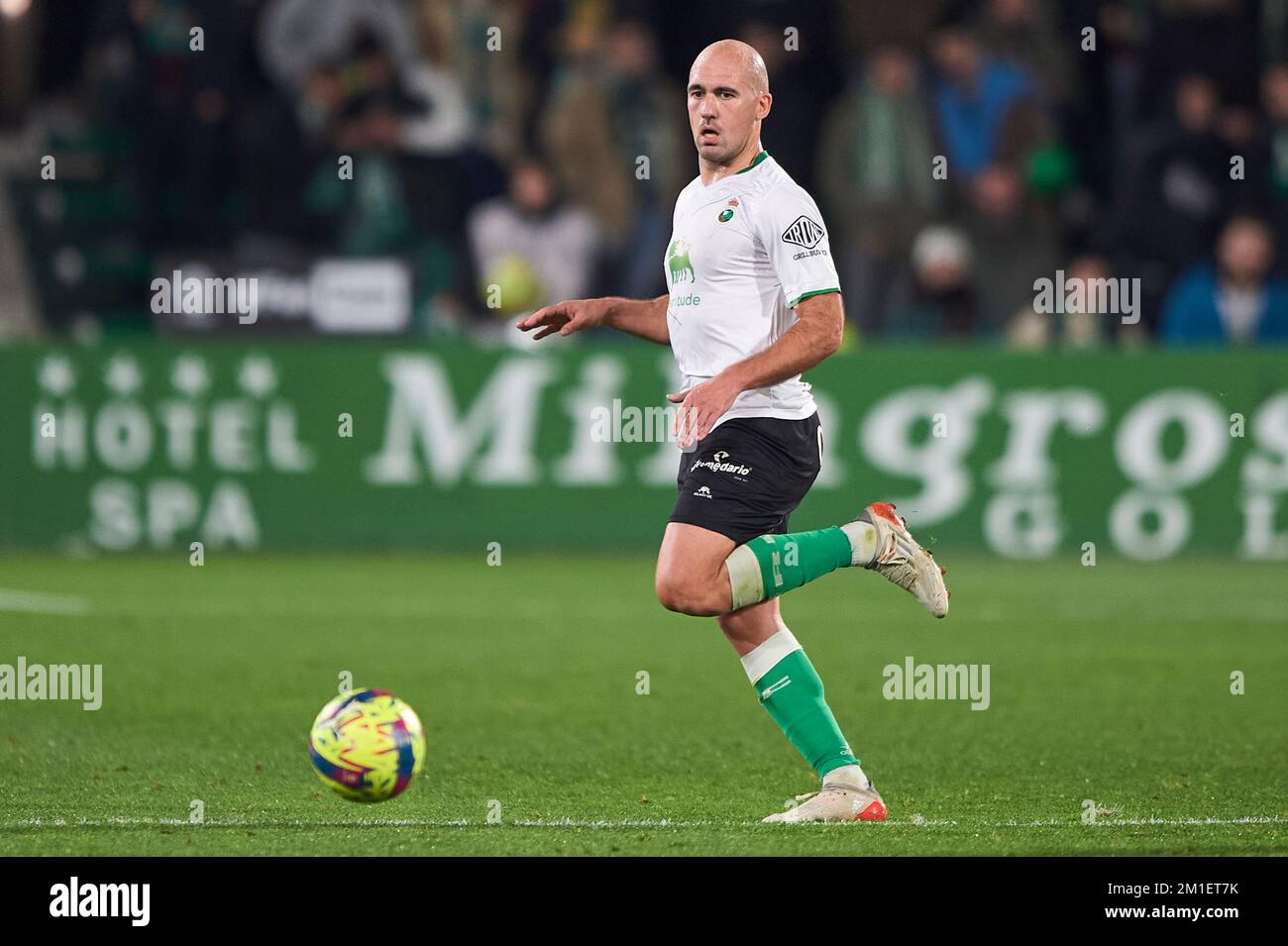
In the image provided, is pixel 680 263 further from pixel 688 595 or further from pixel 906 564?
pixel 906 564

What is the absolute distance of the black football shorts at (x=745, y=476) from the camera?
253 inches

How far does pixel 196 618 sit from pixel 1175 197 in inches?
337

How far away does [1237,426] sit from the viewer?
14398mm

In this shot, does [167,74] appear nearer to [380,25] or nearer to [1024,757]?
[380,25]

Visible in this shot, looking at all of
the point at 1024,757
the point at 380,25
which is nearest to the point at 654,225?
the point at 380,25

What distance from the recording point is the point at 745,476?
647 cm

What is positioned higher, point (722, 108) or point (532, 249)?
point (532, 249)

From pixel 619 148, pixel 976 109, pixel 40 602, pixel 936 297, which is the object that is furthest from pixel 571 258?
pixel 40 602

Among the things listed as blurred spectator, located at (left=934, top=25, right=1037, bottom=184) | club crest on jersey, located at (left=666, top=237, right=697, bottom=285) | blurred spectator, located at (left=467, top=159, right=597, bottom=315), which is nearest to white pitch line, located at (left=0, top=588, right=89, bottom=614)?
blurred spectator, located at (left=467, top=159, right=597, bottom=315)

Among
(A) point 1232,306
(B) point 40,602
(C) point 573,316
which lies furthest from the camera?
(A) point 1232,306

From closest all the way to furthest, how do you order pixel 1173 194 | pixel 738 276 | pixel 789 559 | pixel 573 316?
pixel 789 559 → pixel 738 276 → pixel 573 316 → pixel 1173 194

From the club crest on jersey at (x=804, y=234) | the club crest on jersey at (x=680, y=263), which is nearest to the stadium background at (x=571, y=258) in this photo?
the club crest on jersey at (x=680, y=263)

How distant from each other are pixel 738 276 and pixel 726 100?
53 centimetres

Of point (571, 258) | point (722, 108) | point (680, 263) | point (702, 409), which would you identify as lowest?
point (702, 409)
